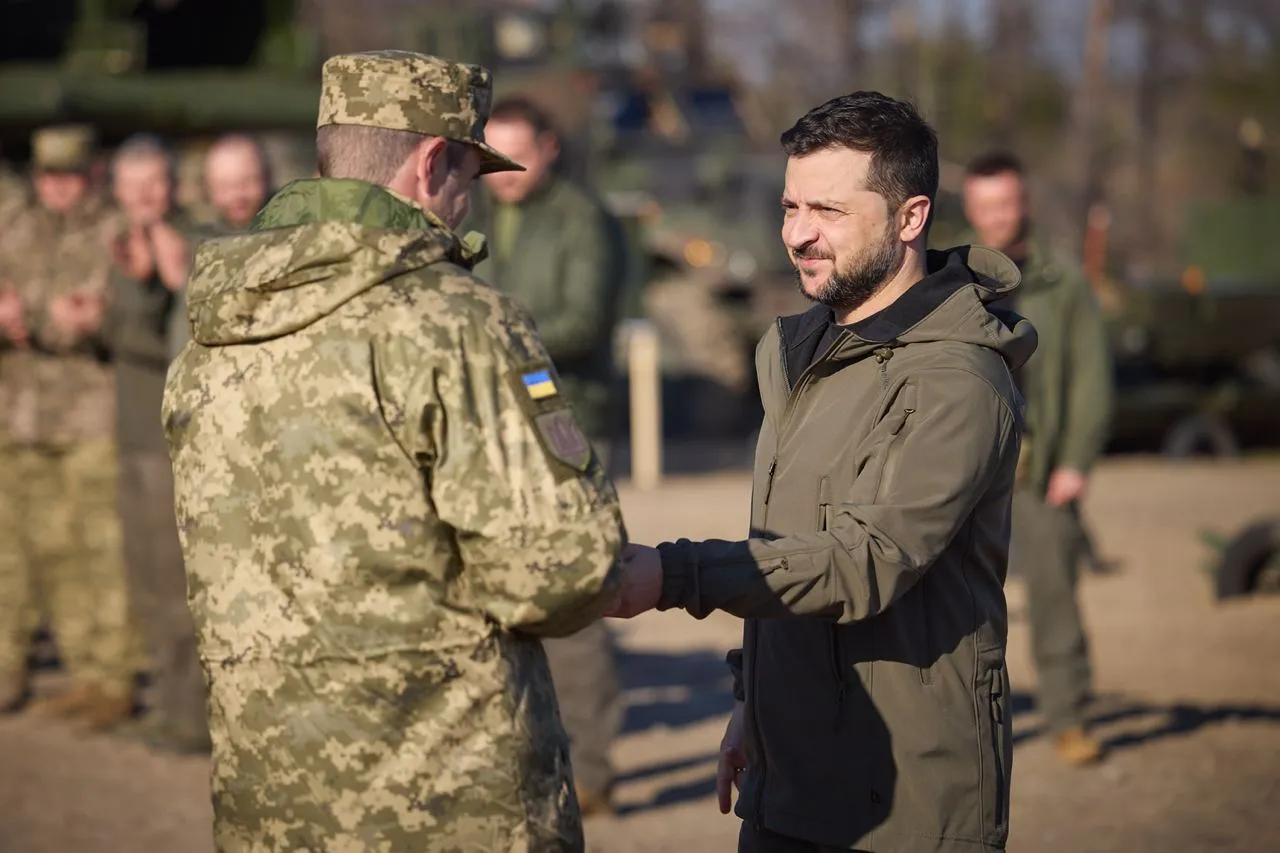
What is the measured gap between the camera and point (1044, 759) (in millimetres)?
6633

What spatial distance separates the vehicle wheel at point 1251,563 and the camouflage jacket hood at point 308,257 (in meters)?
7.24

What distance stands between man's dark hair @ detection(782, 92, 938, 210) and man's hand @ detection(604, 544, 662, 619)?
0.76 meters

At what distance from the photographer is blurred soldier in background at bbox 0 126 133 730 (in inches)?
293

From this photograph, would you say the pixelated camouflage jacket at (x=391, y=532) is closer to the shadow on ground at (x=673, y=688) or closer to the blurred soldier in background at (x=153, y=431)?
the blurred soldier in background at (x=153, y=431)

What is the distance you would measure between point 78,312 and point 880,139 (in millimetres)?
4930

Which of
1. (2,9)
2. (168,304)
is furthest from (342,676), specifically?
(2,9)

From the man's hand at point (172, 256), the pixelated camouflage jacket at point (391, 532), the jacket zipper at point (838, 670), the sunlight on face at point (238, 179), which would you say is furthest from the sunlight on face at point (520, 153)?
the pixelated camouflage jacket at point (391, 532)

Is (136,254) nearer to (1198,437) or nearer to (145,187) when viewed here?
(145,187)

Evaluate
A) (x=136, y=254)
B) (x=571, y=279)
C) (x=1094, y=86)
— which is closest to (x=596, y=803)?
(x=571, y=279)

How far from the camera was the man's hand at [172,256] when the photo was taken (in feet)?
22.0

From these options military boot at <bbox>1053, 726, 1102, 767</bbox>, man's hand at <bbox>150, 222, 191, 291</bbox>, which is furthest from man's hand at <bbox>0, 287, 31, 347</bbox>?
military boot at <bbox>1053, 726, 1102, 767</bbox>

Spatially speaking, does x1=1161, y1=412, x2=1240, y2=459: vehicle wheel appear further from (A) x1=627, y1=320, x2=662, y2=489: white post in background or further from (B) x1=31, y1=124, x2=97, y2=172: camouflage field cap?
(B) x1=31, y1=124, x2=97, y2=172: camouflage field cap

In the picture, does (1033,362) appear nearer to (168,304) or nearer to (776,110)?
(168,304)

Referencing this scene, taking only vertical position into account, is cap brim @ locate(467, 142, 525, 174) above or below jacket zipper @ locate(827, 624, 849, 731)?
above
